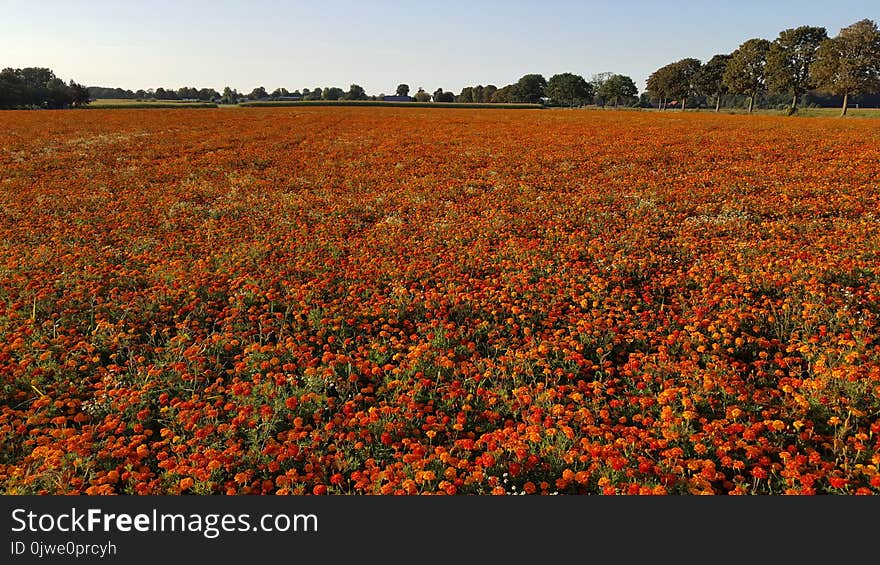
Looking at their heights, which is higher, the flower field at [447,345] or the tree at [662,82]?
the tree at [662,82]

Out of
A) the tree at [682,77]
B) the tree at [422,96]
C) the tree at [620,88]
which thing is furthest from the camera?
the tree at [422,96]

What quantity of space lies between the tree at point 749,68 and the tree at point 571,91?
62496 mm

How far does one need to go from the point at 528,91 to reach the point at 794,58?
10523 cm

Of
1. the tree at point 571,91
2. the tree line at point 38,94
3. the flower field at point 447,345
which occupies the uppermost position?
the tree at point 571,91

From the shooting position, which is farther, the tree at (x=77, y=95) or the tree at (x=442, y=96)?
the tree at (x=442, y=96)

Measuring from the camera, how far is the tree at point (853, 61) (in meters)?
62.9

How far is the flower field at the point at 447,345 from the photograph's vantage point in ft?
14.1

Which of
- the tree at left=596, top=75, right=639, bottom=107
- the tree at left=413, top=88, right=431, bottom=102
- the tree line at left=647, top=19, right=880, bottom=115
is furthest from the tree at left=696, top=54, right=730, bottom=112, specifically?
the tree at left=413, top=88, right=431, bottom=102

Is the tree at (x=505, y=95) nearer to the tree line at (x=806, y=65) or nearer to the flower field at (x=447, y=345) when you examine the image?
the tree line at (x=806, y=65)

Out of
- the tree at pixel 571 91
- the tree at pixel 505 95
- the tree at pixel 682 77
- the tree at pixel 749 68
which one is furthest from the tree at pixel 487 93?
the tree at pixel 749 68

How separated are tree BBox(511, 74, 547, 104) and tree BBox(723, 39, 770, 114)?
92.0 metres

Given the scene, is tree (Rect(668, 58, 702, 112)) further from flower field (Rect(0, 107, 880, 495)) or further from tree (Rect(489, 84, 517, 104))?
flower field (Rect(0, 107, 880, 495))

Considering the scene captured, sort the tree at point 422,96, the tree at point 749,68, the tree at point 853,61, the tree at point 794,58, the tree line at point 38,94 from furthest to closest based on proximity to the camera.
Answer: the tree at point 422,96 → the tree line at point 38,94 → the tree at point 749,68 → the tree at point 794,58 → the tree at point 853,61

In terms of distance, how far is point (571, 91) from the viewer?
143 m
